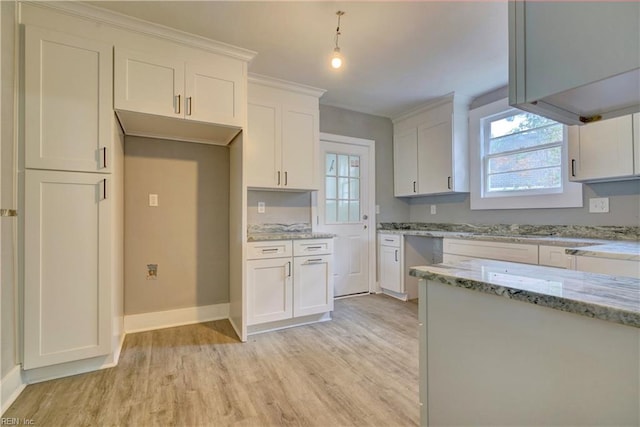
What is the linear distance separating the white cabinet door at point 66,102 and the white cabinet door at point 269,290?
1410 mm

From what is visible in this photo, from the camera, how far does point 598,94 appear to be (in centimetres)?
77

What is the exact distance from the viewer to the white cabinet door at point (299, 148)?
→ 3158 mm

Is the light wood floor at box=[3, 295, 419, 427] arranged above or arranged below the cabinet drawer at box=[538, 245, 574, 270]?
below

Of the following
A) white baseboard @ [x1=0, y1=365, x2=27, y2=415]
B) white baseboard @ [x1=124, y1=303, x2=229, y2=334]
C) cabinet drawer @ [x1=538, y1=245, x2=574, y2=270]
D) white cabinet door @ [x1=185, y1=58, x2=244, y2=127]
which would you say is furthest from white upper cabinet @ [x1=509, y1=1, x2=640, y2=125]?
white baseboard @ [x1=124, y1=303, x2=229, y2=334]

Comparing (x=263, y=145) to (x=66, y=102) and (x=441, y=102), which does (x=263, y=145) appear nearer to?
(x=66, y=102)

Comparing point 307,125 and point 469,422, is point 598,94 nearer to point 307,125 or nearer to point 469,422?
point 469,422

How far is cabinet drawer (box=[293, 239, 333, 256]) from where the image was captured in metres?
2.93

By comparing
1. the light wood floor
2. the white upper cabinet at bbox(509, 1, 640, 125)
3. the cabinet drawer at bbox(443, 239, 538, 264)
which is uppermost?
the white upper cabinet at bbox(509, 1, 640, 125)

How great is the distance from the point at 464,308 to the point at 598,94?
68cm

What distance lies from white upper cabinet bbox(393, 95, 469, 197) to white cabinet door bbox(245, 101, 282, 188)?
1887 mm

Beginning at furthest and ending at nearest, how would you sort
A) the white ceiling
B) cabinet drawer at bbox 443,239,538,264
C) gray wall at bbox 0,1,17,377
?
1. cabinet drawer at bbox 443,239,538,264
2. the white ceiling
3. gray wall at bbox 0,1,17,377

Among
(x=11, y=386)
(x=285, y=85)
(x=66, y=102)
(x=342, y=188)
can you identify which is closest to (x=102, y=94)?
(x=66, y=102)

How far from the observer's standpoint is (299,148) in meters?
3.22

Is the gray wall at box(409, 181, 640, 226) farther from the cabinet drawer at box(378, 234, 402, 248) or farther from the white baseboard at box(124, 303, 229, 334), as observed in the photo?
the white baseboard at box(124, 303, 229, 334)
